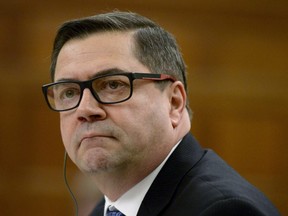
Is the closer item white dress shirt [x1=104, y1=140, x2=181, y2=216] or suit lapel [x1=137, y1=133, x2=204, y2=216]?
suit lapel [x1=137, y1=133, x2=204, y2=216]

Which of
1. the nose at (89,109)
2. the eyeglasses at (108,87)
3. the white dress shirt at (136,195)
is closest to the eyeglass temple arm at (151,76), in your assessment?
the eyeglasses at (108,87)

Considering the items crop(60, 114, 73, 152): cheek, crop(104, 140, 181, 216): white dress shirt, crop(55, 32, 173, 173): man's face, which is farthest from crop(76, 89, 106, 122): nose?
crop(104, 140, 181, 216): white dress shirt

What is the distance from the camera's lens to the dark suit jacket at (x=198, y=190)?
1664 mm

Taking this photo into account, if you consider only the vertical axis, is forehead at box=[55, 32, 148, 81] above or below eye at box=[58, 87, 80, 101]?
above

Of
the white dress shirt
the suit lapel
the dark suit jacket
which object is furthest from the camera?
the white dress shirt

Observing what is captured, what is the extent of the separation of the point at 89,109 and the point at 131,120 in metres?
0.15

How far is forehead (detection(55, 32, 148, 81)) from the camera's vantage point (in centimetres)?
200

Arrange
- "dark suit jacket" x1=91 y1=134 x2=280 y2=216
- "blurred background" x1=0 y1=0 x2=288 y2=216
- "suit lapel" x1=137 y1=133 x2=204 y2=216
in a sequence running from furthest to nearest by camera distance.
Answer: "blurred background" x1=0 y1=0 x2=288 y2=216
"suit lapel" x1=137 y1=133 x2=204 y2=216
"dark suit jacket" x1=91 y1=134 x2=280 y2=216

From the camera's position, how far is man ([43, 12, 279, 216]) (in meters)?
1.92

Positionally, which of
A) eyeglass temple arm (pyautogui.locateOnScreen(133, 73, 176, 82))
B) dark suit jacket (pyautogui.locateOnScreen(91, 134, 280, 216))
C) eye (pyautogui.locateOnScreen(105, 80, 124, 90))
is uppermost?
eyeglass temple arm (pyautogui.locateOnScreen(133, 73, 176, 82))

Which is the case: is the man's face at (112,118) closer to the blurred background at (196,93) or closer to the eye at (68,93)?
the eye at (68,93)

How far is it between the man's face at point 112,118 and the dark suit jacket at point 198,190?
90 mm

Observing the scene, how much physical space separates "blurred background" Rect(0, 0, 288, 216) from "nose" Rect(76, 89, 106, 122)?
2.68 m

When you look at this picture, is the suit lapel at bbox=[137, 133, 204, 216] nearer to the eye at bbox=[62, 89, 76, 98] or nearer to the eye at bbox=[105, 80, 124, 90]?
the eye at bbox=[105, 80, 124, 90]
